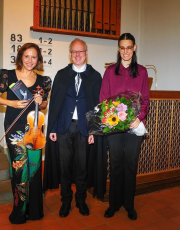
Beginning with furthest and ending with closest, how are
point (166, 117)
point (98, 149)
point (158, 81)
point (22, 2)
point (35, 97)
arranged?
point (158, 81) < point (22, 2) < point (166, 117) < point (98, 149) < point (35, 97)

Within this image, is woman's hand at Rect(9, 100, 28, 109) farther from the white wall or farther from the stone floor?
the white wall

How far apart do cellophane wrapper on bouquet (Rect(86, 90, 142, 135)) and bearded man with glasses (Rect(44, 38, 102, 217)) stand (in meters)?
0.22

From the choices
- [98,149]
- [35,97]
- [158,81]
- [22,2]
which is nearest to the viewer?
[35,97]

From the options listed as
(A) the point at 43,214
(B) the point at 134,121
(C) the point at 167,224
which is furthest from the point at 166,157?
(A) the point at 43,214

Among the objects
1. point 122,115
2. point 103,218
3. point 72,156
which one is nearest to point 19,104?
point 72,156

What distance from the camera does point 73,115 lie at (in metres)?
2.68

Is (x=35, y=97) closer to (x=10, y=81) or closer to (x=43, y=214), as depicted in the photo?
(x=10, y=81)

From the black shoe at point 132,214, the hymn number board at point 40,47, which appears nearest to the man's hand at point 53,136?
the black shoe at point 132,214

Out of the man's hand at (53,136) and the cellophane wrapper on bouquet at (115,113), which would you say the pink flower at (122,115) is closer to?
the cellophane wrapper on bouquet at (115,113)

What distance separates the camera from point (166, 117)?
3568 millimetres

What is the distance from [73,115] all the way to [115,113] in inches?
21.1

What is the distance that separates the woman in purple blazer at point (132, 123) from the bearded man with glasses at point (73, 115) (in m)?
0.18

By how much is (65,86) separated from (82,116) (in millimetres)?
340

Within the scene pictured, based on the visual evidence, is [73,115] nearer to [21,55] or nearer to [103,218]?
[21,55]
